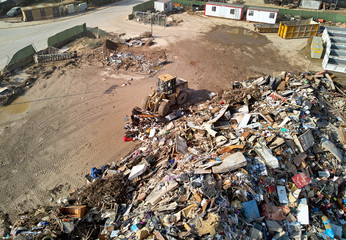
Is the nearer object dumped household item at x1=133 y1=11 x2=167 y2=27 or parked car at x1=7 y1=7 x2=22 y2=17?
dumped household item at x1=133 y1=11 x2=167 y2=27

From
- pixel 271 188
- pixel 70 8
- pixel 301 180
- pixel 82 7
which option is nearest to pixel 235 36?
pixel 82 7

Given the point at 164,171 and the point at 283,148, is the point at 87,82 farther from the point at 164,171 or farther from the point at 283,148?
the point at 283,148

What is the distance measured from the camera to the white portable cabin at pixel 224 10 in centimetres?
3037

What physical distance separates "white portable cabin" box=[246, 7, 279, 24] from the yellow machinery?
19.2 meters

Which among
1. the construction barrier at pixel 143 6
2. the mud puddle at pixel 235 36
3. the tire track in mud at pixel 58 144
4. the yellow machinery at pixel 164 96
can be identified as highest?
the construction barrier at pixel 143 6

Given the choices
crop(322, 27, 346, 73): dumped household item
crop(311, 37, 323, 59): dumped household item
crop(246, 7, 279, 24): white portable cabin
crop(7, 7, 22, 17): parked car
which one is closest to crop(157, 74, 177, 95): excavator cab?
crop(322, 27, 346, 73): dumped household item

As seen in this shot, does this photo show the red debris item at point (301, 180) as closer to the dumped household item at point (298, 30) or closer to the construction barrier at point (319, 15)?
the dumped household item at point (298, 30)

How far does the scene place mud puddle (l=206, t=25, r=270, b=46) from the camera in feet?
82.8

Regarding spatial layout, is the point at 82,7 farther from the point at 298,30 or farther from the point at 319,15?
the point at 319,15

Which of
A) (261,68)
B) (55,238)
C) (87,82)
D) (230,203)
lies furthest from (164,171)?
(261,68)

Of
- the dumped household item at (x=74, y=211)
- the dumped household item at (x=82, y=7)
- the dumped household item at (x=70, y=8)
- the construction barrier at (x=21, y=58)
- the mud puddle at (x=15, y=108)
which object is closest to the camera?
the dumped household item at (x=74, y=211)

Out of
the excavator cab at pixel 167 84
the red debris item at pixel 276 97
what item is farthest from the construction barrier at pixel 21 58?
the red debris item at pixel 276 97

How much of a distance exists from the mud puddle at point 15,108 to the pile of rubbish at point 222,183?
739 cm

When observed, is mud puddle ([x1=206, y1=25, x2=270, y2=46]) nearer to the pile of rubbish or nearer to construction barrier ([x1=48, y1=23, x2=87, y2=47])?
the pile of rubbish
